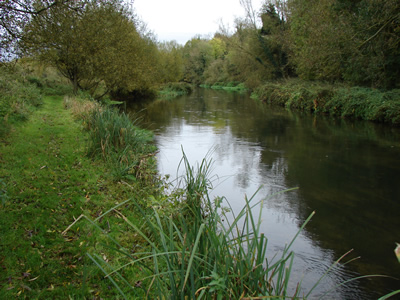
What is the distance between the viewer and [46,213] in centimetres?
488

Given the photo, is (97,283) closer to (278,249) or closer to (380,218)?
(278,249)

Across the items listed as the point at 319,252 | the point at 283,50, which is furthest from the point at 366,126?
the point at 283,50

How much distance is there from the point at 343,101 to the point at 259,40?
17645 millimetres

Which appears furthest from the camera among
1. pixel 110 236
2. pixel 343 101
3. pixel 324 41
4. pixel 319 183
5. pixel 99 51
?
pixel 343 101

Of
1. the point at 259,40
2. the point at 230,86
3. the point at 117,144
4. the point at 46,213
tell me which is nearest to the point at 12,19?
the point at 117,144

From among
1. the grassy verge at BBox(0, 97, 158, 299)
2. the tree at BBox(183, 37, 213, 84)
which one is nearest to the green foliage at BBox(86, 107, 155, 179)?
the grassy verge at BBox(0, 97, 158, 299)

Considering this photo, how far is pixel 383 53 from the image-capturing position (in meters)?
15.4

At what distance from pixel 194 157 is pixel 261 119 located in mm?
10339

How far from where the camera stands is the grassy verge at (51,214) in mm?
3463

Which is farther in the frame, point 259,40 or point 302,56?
point 259,40

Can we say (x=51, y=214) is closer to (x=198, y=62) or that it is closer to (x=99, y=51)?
(x=99, y=51)

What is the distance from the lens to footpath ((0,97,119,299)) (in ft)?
11.3

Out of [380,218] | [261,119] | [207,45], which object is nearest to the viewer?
[380,218]

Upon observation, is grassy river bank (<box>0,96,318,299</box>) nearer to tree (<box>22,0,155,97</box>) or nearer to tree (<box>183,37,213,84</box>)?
tree (<box>22,0,155,97</box>)
